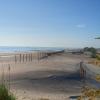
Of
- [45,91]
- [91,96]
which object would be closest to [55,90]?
[45,91]

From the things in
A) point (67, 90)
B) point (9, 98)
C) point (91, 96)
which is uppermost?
point (91, 96)

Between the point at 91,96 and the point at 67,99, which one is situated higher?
the point at 91,96

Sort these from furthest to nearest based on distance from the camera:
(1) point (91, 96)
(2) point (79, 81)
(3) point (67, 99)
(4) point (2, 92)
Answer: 1. (2) point (79, 81)
2. (3) point (67, 99)
3. (4) point (2, 92)
4. (1) point (91, 96)

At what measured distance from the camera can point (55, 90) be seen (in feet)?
45.0

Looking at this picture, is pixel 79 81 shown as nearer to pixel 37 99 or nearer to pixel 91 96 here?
pixel 37 99

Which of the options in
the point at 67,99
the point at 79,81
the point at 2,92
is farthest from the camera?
the point at 79,81

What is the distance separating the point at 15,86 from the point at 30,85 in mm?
862

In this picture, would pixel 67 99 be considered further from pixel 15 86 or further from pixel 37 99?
pixel 15 86

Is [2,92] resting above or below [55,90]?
above

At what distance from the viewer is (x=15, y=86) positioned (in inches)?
579

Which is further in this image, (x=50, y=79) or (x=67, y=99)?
(x=50, y=79)

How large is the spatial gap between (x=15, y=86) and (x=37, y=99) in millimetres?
3724

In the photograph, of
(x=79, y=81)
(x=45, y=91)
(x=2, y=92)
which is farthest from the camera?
(x=79, y=81)

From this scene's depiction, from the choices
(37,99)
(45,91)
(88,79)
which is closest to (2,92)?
(37,99)
